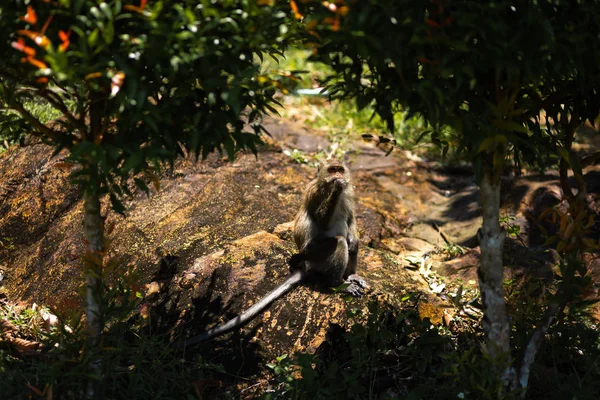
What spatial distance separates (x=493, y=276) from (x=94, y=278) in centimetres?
228

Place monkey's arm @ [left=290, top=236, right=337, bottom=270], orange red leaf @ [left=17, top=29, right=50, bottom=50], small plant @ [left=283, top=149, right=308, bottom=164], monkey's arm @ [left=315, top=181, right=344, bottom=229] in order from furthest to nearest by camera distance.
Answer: small plant @ [left=283, top=149, right=308, bottom=164]
monkey's arm @ [left=315, top=181, right=344, bottom=229]
monkey's arm @ [left=290, top=236, right=337, bottom=270]
orange red leaf @ [left=17, top=29, right=50, bottom=50]

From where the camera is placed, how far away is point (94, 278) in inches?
146

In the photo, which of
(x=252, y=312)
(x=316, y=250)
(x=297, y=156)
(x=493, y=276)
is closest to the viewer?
(x=493, y=276)

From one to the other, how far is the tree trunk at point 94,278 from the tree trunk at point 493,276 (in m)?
2.16

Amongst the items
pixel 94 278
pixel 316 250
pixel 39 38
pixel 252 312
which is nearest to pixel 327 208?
pixel 316 250

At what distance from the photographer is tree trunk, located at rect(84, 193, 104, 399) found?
3.61 m

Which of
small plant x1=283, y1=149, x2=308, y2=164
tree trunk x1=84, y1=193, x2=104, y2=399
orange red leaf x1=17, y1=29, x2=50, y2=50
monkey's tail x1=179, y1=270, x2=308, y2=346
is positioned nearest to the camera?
orange red leaf x1=17, y1=29, x2=50, y2=50

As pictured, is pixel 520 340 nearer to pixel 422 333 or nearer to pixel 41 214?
pixel 422 333

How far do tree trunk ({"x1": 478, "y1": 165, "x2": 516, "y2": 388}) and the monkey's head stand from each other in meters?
1.71

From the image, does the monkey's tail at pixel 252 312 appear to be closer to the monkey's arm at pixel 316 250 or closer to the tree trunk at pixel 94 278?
the monkey's arm at pixel 316 250

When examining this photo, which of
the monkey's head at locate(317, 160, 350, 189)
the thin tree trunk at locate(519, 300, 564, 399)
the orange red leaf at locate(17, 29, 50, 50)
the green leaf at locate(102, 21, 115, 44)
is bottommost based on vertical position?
the thin tree trunk at locate(519, 300, 564, 399)

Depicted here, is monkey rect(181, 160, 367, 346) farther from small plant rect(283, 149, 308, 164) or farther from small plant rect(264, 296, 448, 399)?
small plant rect(283, 149, 308, 164)

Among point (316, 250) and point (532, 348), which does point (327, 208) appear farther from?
point (532, 348)

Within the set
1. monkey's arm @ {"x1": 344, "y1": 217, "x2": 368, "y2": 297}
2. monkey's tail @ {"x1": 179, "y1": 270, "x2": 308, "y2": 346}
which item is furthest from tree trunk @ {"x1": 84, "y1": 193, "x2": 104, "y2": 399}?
monkey's arm @ {"x1": 344, "y1": 217, "x2": 368, "y2": 297}
